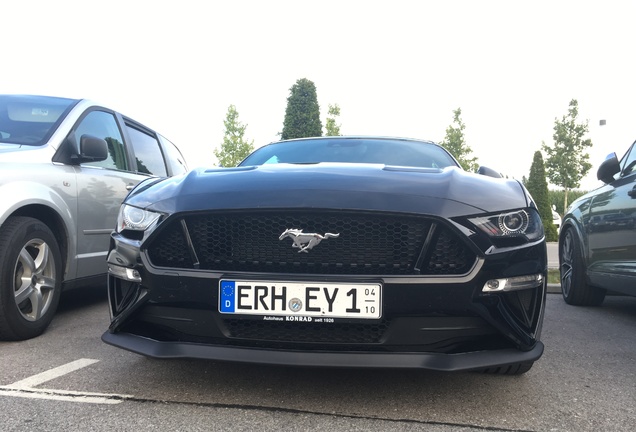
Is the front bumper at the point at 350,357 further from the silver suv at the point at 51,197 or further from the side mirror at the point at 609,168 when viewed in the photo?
the side mirror at the point at 609,168

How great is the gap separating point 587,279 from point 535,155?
2518 centimetres

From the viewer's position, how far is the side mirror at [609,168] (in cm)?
432

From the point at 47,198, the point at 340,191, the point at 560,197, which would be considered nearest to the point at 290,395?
the point at 340,191

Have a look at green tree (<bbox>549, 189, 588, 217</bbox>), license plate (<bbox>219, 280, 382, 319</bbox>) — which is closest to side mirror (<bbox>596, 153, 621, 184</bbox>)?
license plate (<bbox>219, 280, 382, 319</bbox>)

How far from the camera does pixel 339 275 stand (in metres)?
2.21

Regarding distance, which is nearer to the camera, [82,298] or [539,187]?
[82,298]

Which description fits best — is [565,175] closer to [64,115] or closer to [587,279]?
[587,279]

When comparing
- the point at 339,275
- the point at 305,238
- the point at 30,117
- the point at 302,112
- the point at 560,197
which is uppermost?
the point at 302,112

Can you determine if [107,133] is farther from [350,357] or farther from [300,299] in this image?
[350,357]

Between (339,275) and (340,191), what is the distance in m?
0.36

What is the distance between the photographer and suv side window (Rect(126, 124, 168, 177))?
517 centimetres

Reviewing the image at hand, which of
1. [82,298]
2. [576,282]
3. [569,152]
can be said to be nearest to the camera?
[576,282]

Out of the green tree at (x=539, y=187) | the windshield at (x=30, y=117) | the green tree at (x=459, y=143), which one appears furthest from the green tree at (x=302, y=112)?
the windshield at (x=30, y=117)

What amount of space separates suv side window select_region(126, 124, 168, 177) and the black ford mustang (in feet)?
9.53
